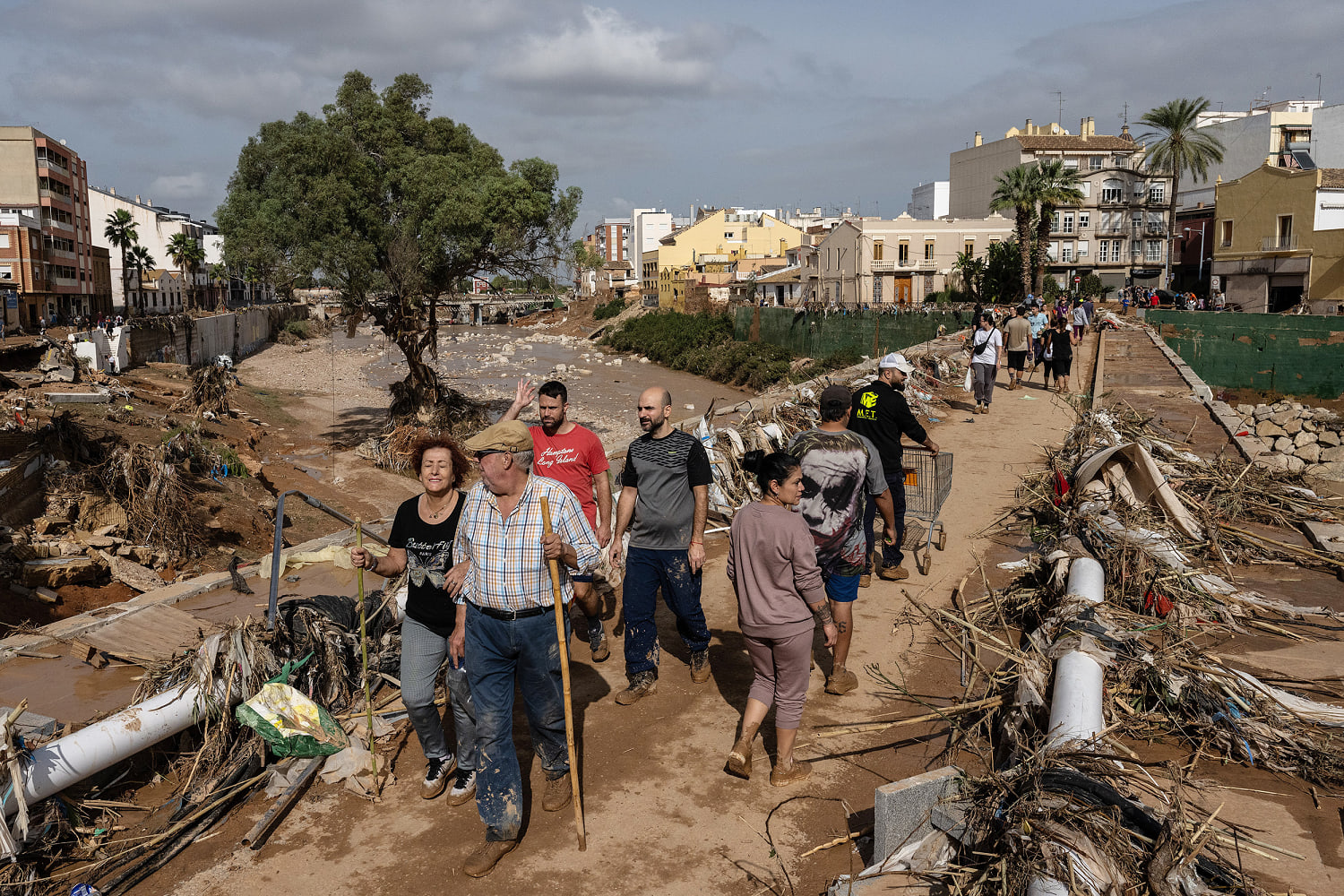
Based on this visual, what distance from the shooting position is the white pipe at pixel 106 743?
4.05m

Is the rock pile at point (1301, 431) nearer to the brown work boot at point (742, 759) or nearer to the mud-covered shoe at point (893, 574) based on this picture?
the mud-covered shoe at point (893, 574)

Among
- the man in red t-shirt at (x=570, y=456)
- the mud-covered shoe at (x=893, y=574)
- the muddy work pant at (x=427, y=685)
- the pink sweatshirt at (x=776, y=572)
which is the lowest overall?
the mud-covered shoe at (x=893, y=574)

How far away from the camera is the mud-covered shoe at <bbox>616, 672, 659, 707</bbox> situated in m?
5.40

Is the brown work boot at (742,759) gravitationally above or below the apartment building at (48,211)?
below

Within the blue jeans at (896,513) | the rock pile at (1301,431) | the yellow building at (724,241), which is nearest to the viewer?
the blue jeans at (896,513)

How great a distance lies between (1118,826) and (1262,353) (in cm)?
2847

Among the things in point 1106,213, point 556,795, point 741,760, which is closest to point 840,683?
point 741,760

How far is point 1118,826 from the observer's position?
3.19m

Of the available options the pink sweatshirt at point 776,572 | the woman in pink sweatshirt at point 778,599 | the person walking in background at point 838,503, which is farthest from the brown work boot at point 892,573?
the pink sweatshirt at point 776,572

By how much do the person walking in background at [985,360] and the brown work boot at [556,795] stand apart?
37.7ft

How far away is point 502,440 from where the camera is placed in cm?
404

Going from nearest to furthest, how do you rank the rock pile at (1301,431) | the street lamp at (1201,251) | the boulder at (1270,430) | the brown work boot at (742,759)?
1. the brown work boot at (742,759)
2. the rock pile at (1301,431)
3. the boulder at (1270,430)
4. the street lamp at (1201,251)

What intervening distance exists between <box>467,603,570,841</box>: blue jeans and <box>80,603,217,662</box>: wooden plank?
8.54 feet

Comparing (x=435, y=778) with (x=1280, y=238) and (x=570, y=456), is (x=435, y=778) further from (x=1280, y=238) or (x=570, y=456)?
(x=1280, y=238)
